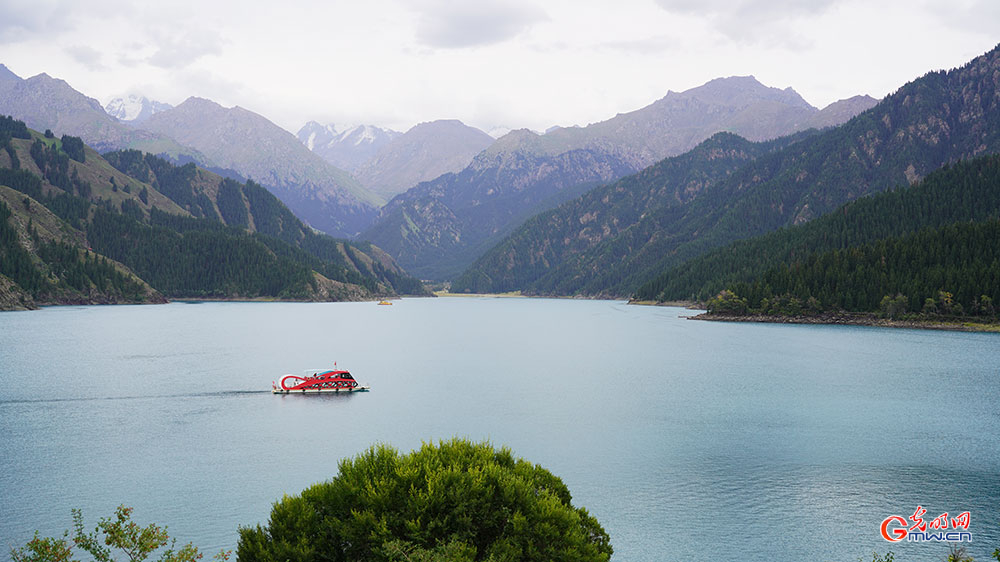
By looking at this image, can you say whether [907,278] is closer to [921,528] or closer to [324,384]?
[324,384]

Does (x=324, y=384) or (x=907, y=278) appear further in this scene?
(x=907, y=278)

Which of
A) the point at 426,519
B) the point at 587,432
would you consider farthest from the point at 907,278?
the point at 426,519

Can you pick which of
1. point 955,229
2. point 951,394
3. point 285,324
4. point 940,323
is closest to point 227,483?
point 951,394

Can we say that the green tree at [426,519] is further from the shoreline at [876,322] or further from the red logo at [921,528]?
the shoreline at [876,322]

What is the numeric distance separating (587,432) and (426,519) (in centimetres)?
3894

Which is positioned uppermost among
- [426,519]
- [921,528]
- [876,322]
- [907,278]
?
[907,278]

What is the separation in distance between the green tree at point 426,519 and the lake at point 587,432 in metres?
11.9

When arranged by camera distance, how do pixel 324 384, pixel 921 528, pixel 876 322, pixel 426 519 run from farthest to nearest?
1. pixel 876 322
2. pixel 324 384
3. pixel 921 528
4. pixel 426 519

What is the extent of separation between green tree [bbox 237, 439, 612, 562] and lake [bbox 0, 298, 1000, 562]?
11.9 metres

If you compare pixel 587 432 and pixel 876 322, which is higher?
pixel 876 322

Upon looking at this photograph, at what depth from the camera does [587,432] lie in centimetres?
5903

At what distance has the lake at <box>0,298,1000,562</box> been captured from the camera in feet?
121

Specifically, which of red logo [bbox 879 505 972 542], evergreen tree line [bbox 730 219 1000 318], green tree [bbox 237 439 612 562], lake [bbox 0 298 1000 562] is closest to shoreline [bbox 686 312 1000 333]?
evergreen tree line [bbox 730 219 1000 318]

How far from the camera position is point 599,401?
7506cm
